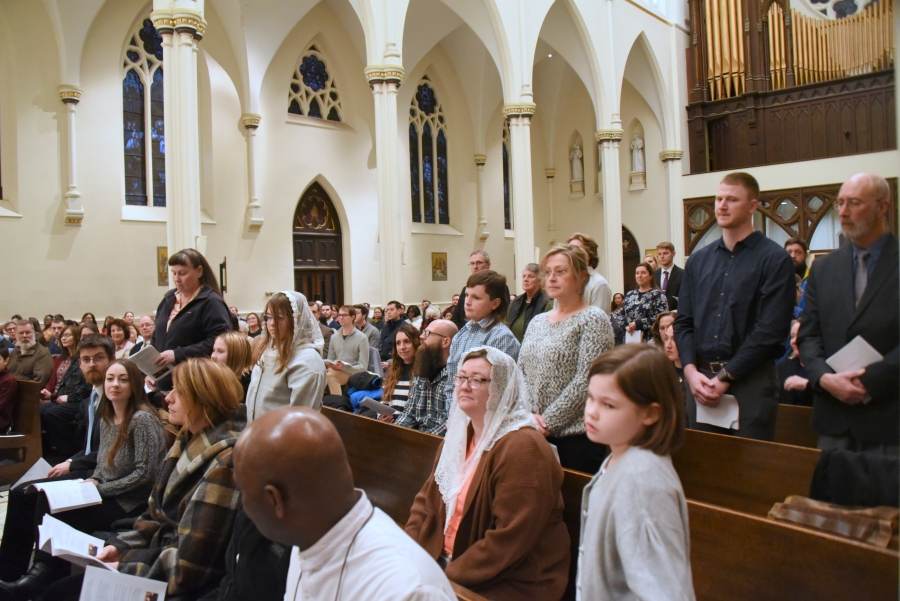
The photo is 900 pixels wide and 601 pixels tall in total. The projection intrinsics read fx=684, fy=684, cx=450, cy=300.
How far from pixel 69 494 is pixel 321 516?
8.02 ft

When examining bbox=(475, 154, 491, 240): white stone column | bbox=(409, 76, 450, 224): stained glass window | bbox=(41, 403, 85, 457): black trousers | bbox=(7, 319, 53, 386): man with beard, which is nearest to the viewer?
bbox=(41, 403, 85, 457): black trousers

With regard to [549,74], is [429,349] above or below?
below

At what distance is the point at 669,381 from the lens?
1.63 m

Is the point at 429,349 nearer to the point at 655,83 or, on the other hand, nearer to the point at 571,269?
the point at 571,269

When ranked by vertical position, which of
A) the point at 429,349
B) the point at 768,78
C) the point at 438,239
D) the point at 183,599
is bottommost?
the point at 183,599

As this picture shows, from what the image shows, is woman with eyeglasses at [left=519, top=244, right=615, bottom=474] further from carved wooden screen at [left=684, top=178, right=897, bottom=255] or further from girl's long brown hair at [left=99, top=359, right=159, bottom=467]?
carved wooden screen at [left=684, top=178, right=897, bottom=255]

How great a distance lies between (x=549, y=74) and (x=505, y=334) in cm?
1642

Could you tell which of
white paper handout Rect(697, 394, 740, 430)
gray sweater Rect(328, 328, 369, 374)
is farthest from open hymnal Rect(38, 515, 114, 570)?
gray sweater Rect(328, 328, 369, 374)

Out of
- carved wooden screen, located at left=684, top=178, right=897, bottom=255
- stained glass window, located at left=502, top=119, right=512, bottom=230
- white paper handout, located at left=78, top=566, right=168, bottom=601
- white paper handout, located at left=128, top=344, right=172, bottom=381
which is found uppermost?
stained glass window, located at left=502, top=119, right=512, bottom=230

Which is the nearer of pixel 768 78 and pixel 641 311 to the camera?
pixel 641 311

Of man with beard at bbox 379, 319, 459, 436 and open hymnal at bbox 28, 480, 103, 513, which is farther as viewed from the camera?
man with beard at bbox 379, 319, 459, 436

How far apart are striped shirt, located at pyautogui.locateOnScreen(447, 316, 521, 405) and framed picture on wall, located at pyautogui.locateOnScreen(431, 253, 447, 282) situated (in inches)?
491

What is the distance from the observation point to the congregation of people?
121 centimetres

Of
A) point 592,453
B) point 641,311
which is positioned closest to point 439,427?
point 592,453
